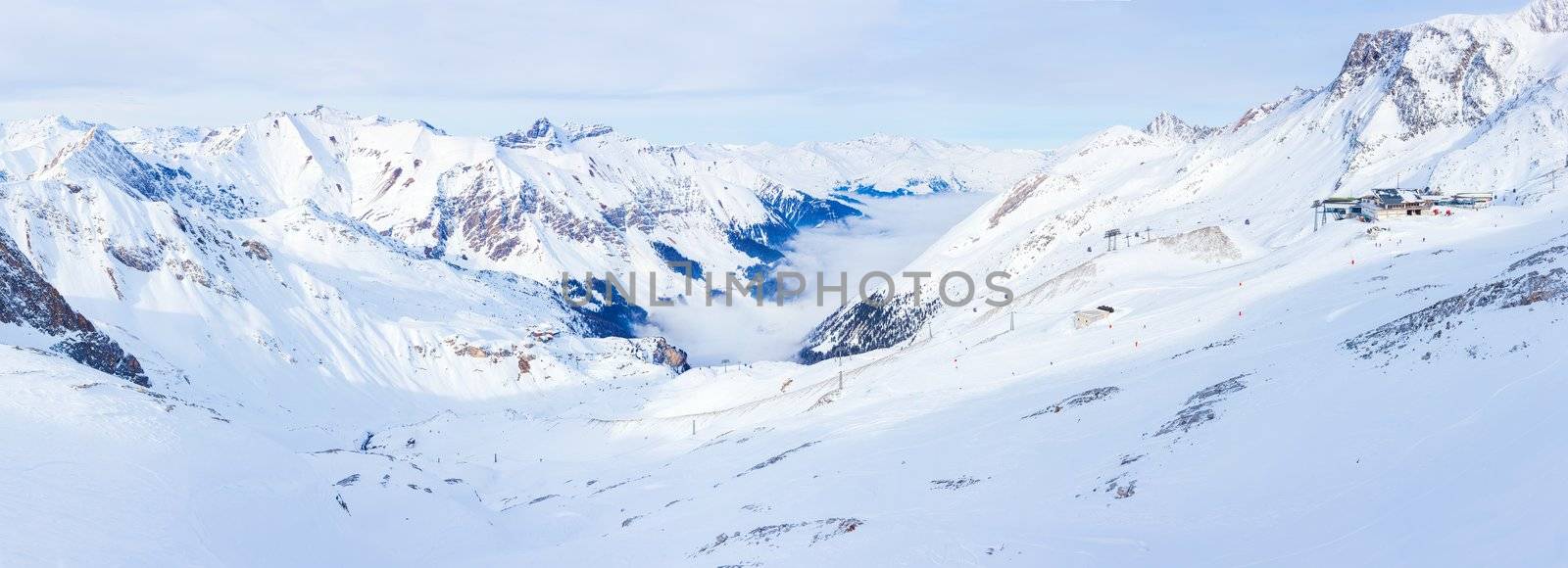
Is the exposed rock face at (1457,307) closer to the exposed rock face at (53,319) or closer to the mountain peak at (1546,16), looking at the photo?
the exposed rock face at (53,319)

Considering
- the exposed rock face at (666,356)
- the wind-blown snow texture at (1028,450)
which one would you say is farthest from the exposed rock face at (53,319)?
the exposed rock face at (666,356)

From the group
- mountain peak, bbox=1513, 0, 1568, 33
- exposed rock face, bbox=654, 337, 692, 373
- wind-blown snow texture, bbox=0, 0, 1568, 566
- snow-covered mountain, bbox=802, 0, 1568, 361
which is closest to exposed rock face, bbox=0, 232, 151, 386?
wind-blown snow texture, bbox=0, 0, 1568, 566

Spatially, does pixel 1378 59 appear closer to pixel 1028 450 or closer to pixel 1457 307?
pixel 1457 307

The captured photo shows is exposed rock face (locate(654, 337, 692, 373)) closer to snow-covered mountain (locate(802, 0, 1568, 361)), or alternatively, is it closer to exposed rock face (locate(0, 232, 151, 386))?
snow-covered mountain (locate(802, 0, 1568, 361))

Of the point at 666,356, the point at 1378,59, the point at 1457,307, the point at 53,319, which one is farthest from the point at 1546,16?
the point at 53,319

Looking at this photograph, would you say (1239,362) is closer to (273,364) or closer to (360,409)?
(360,409)

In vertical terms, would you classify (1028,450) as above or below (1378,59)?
below

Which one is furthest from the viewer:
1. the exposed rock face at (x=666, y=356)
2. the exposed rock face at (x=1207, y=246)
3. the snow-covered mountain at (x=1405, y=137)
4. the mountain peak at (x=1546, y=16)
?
the exposed rock face at (x=666, y=356)

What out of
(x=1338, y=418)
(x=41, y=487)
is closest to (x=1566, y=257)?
(x=1338, y=418)
